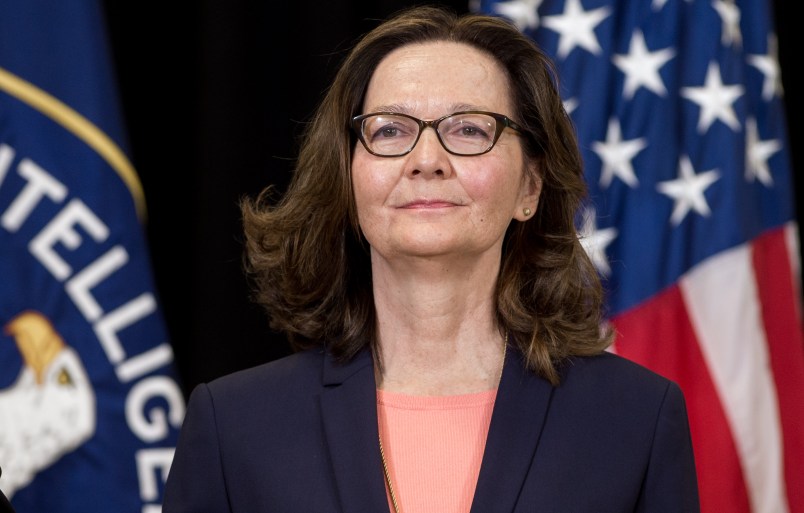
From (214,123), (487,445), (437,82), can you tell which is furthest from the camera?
(214,123)

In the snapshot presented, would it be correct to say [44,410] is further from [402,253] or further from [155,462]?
[402,253]

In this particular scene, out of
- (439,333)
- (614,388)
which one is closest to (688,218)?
(614,388)

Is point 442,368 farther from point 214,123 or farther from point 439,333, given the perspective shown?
point 214,123

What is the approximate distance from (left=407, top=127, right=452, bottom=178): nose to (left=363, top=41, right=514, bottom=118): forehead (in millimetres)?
53

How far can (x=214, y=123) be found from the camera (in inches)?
117

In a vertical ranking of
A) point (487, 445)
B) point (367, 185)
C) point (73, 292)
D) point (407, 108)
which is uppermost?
point (407, 108)

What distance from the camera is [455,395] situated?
1.87 meters

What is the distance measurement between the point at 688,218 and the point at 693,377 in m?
0.46

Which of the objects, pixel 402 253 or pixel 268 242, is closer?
pixel 402 253

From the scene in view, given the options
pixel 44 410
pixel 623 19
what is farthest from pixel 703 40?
pixel 44 410

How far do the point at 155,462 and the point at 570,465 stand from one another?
150 centimetres

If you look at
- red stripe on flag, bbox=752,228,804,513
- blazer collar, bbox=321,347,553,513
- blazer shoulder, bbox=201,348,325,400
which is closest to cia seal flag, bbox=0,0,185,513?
blazer shoulder, bbox=201,348,325,400

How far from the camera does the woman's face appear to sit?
5.86 ft

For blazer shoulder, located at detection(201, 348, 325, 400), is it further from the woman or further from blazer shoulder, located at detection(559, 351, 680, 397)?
blazer shoulder, located at detection(559, 351, 680, 397)
